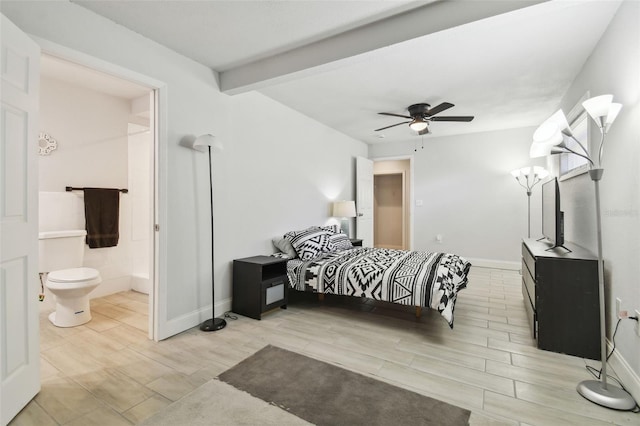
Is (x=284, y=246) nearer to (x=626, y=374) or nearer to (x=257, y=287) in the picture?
(x=257, y=287)

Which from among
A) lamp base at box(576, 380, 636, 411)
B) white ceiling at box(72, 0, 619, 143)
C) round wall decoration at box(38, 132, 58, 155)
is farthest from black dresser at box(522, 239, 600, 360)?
round wall decoration at box(38, 132, 58, 155)

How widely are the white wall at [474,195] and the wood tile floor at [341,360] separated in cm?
237

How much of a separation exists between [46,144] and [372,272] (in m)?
3.83

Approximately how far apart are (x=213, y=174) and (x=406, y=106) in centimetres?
273

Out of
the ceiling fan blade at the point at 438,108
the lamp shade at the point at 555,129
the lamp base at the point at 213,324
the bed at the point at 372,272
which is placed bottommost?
the lamp base at the point at 213,324

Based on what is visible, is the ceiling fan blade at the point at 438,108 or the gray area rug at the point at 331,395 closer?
the gray area rug at the point at 331,395

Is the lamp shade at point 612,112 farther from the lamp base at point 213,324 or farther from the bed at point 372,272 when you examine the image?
the lamp base at point 213,324

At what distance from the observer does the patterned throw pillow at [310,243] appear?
369 centimetres

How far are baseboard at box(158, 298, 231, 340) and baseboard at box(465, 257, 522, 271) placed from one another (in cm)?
462

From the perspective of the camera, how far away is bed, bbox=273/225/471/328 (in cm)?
271

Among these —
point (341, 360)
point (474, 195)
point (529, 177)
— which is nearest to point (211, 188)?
point (341, 360)

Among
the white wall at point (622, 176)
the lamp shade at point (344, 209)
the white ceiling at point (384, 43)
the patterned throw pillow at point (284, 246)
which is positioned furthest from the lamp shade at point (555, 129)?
the lamp shade at point (344, 209)

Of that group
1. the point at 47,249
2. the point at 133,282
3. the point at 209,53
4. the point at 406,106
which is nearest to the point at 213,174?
the point at 209,53

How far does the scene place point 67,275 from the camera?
287 centimetres
